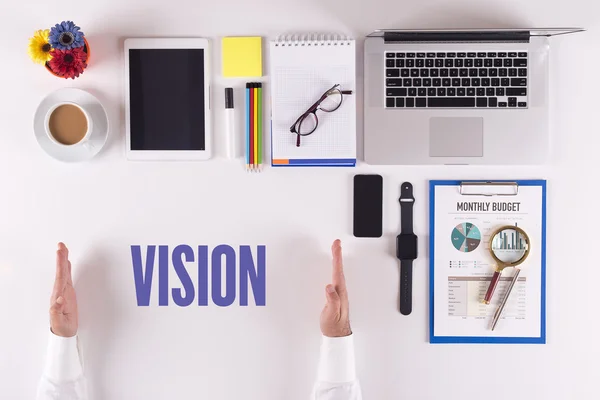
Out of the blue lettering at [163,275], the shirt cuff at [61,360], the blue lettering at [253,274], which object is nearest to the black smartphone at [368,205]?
the blue lettering at [253,274]

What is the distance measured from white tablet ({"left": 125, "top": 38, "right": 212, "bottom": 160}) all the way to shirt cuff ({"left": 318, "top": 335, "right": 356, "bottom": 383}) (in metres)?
0.54

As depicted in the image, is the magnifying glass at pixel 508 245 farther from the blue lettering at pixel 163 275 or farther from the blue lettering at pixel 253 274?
the blue lettering at pixel 163 275

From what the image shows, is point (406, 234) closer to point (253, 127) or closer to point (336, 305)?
point (336, 305)

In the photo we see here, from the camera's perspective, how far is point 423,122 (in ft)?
3.72

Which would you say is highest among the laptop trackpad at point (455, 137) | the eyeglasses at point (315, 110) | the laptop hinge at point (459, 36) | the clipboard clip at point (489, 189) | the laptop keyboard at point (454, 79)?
the laptop hinge at point (459, 36)

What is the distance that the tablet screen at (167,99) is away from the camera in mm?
1157

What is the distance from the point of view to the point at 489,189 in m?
1.17

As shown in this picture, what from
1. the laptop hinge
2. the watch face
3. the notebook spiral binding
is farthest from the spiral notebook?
the watch face

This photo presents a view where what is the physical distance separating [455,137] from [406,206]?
0.19 metres

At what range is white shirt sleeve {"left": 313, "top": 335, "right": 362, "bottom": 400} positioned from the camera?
3.68ft

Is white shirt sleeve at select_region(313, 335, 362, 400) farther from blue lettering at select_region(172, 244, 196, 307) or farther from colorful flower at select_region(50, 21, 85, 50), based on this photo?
colorful flower at select_region(50, 21, 85, 50)

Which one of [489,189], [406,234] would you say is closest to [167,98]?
[406,234]

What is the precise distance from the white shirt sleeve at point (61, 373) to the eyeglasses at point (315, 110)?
713mm

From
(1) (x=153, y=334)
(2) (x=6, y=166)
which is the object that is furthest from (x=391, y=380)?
(2) (x=6, y=166)
